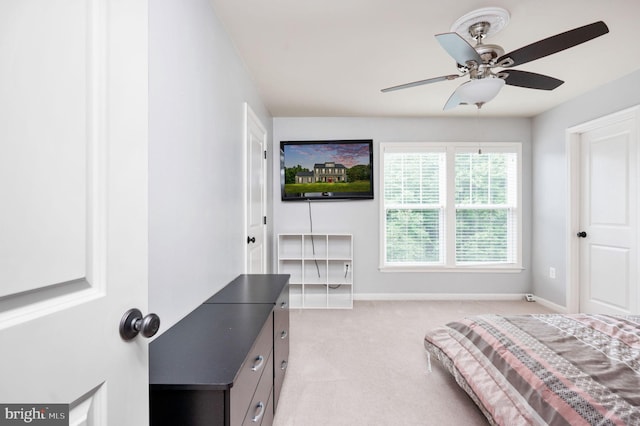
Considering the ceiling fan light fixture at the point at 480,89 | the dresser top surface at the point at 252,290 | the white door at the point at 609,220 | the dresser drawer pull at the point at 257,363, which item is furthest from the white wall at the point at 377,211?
the dresser drawer pull at the point at 257,363

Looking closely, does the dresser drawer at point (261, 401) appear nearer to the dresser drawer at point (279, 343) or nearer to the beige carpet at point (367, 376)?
the dresser drawer at point (279, 343)

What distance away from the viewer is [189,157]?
5.06ft

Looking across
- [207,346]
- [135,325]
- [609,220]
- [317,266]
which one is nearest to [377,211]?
[317,266]

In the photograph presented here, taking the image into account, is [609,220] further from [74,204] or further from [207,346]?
[74,204]

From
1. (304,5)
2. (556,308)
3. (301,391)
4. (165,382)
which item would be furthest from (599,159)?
(165,382)

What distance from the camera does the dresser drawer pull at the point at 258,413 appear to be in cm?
125

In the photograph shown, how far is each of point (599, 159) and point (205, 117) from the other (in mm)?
3972

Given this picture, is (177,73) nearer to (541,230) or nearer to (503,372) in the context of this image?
(503,372)

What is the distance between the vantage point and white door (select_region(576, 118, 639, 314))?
9.47 feet

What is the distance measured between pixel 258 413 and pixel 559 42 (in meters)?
2.40

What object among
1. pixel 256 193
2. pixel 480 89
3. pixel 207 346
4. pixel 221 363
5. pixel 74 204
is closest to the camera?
pixel 74 204

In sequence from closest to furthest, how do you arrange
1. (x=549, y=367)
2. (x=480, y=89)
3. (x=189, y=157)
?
(x=549, y=367) → (x=189, y=157) → (x=480, y=89)

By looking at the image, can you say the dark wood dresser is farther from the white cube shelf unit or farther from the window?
the window

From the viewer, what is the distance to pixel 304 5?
1887mm
